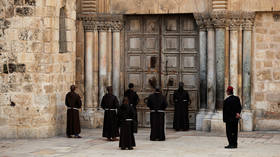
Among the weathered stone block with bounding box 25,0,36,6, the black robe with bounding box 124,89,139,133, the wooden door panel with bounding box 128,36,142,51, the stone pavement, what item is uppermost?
the weathered stone block with bounding box 25,0,36,6

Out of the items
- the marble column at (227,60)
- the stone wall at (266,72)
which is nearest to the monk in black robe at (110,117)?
the marble column at (227,60)

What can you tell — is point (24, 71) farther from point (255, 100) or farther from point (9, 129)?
point (255, 100)

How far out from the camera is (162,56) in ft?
63.4

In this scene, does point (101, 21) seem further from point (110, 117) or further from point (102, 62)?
point (110, 117)

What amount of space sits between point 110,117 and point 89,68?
3064 mm

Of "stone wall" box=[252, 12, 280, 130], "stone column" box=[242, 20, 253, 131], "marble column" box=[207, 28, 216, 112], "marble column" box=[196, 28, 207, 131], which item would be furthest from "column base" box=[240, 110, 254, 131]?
"marble column" box=[196, 28, 207, 131]

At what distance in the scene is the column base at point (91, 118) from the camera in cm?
1911

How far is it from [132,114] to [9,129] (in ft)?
11.9

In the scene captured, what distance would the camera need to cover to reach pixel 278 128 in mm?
18109

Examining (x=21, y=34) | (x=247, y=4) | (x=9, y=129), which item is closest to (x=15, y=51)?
(x=21, y=34)

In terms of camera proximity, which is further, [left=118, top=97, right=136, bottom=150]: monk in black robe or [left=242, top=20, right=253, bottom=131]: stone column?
[left=242, top=20, right=253, bottom=131]: stone column

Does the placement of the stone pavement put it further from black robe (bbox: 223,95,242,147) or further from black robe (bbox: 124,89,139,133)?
black robe (bbox: 124,89,139,133)

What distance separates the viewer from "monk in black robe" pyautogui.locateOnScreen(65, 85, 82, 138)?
55.5ft

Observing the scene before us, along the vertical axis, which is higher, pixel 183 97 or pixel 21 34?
pixel 21 34
